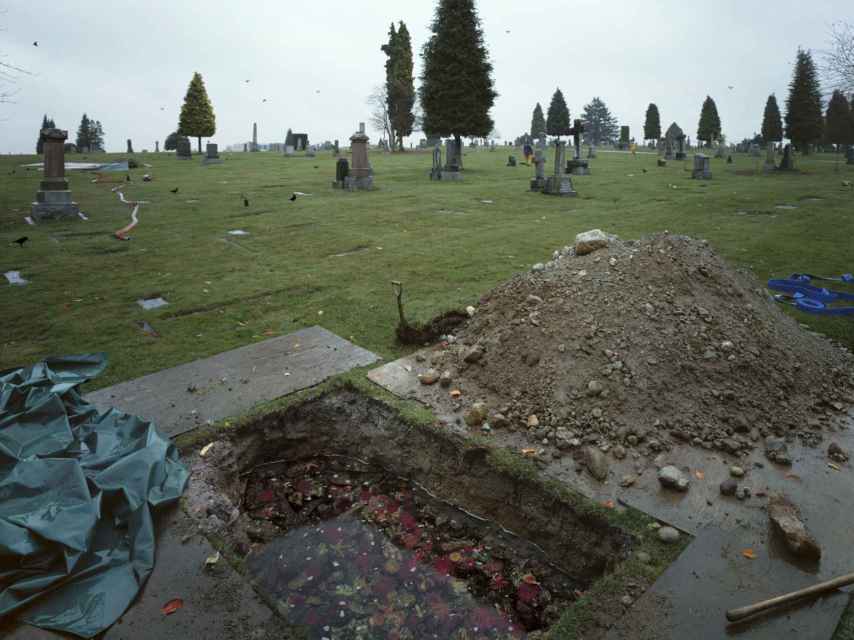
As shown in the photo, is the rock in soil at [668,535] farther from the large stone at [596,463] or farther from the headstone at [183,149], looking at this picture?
the headstone at [183,149]

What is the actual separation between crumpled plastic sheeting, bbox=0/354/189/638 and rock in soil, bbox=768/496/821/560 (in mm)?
3420

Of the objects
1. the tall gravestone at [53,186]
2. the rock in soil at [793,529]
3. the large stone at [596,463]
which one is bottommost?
the rock in soil at [793,529]

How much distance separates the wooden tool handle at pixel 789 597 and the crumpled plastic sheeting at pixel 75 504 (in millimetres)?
2906

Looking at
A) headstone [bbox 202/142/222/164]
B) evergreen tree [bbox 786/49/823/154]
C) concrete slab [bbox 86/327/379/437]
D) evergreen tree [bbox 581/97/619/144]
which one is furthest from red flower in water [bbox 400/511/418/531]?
evergreen tree [bbox 581/97/619/144]

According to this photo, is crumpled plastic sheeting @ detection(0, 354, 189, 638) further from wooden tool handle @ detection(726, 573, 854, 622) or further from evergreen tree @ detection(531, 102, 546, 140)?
evergreen tree @ detection(531, 102, 546, 140)

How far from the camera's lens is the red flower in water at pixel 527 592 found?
10.2 ft

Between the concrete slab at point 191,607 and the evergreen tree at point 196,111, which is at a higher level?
the evergreen tree at point 196,111

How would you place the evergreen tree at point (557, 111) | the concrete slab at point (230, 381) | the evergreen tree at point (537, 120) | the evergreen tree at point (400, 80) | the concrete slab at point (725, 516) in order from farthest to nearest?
the evergreen tree at point (537, 120) → the evergreen tree at point (557, 111) → the evergreen tree at point (400, 80) → the concrete slab at point (230, 381) → the concrete slab at point (725, 516)

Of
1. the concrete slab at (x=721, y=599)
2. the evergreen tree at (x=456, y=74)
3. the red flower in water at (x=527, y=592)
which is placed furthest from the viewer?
the evergreen tree at (x=456, y=74)

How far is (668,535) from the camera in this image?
2.99m

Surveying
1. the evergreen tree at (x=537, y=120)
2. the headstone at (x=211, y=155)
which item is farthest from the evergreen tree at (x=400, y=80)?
the evergreen tree at (x=537, y=120)

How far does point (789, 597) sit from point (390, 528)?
230 centimetres

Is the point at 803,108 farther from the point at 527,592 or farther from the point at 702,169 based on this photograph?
the point at 527,592

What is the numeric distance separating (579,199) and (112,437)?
1645cm
